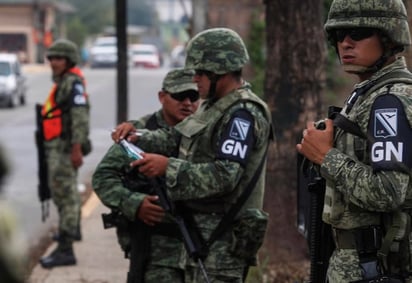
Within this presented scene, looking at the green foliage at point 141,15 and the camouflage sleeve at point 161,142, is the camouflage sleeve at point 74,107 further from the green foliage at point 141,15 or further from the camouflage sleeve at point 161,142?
the green foliage at point 141,15

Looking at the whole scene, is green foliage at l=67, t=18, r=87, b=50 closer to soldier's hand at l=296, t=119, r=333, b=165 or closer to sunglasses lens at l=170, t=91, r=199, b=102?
sunglasses lens at l=170, t=91, r=199, b=102

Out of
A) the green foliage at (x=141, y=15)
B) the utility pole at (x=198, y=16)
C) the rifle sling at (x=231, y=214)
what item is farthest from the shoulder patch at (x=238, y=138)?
the green foliage at (x=141, y=15)

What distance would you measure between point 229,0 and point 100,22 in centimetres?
7179

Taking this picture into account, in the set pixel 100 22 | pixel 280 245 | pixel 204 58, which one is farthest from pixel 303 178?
pixel 100 22

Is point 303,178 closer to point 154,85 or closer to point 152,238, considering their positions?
point 152,238

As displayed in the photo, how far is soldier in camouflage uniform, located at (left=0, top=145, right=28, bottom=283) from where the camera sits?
3.51 feet

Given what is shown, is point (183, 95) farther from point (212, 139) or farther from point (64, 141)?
point (64, 141)

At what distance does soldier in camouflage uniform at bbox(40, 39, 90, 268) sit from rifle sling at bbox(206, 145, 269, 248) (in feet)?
11.5

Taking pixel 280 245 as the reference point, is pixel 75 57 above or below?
above

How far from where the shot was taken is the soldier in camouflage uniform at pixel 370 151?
2.68 meters

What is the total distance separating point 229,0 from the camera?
50.3 ft

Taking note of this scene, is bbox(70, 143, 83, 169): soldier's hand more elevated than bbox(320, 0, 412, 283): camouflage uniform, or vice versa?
bbox(320, 0, 412, 283): camouflage uniform

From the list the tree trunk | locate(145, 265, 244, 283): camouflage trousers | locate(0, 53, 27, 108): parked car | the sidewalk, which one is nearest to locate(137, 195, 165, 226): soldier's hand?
locate(145, 265, 244, 283): camouflage trousers

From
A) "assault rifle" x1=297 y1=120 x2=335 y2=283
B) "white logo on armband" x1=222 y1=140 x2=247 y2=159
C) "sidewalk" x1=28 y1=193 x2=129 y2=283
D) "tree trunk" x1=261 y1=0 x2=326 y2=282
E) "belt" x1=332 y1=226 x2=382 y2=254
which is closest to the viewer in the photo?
"belt" x1=332 y1=226 x2=382 y2=254
